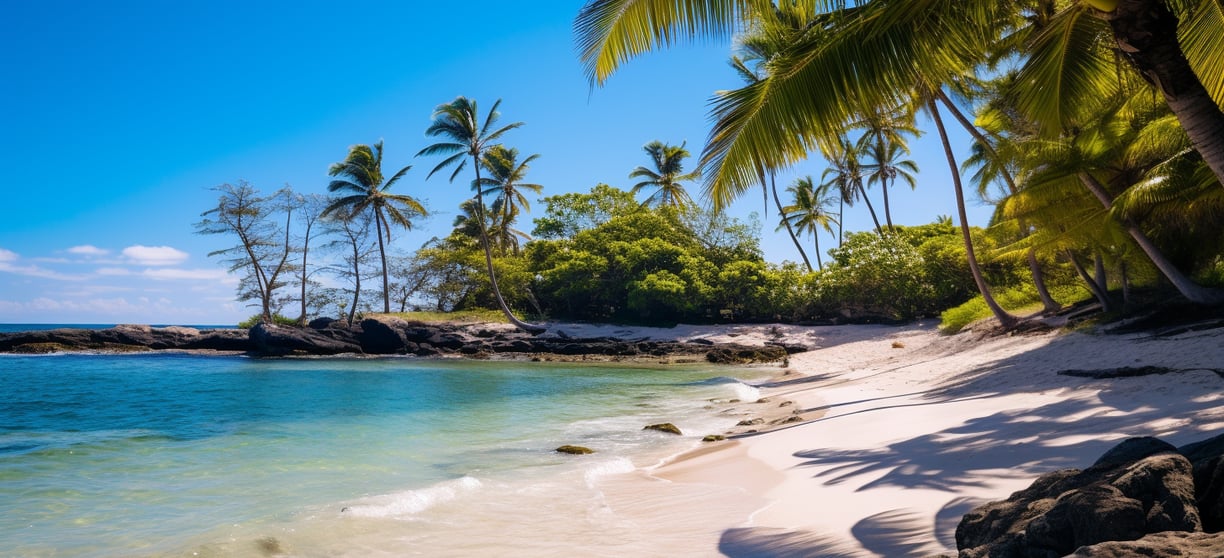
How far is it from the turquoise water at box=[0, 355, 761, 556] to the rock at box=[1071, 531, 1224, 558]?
3.62m

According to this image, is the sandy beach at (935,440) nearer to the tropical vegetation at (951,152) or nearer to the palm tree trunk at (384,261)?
the tropical vegetation at (951,152)

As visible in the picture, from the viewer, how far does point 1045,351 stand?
10.8m

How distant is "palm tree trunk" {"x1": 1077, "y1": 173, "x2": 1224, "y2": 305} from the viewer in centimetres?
1079

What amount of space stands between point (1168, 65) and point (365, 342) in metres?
34.9

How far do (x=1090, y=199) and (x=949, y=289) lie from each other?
17.5m

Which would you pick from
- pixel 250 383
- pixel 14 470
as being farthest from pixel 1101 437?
pixel 250 383

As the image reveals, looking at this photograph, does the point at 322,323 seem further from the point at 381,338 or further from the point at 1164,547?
the point at 1164,547

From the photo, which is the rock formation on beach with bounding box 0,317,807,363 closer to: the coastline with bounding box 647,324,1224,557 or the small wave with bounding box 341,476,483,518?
the coastline with bounding box 647,324,1224,557

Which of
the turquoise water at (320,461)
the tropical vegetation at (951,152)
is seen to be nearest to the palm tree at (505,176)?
the tropical vegetation at (951,152)

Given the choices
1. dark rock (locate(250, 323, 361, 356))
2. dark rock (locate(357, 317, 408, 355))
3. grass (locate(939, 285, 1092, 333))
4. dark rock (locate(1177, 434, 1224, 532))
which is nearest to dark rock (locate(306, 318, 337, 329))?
dark rock (locate(250, 323, 361, 356))

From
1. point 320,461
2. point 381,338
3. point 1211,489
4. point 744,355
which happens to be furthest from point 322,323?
point 1211,489

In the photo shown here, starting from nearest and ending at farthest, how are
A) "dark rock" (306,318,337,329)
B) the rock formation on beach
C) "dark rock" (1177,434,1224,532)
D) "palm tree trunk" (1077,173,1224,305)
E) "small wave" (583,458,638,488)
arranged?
"dark rock" (1177,434,1224,532)
"small wave" (583,458,638,488)
"palm tree trunk" (1077,173,1224,305)
the rock formation on beach
"dark rock" (306,318,337,329)

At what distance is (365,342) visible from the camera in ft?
113

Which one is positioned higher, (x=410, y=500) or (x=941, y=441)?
(x=941, y=441)
